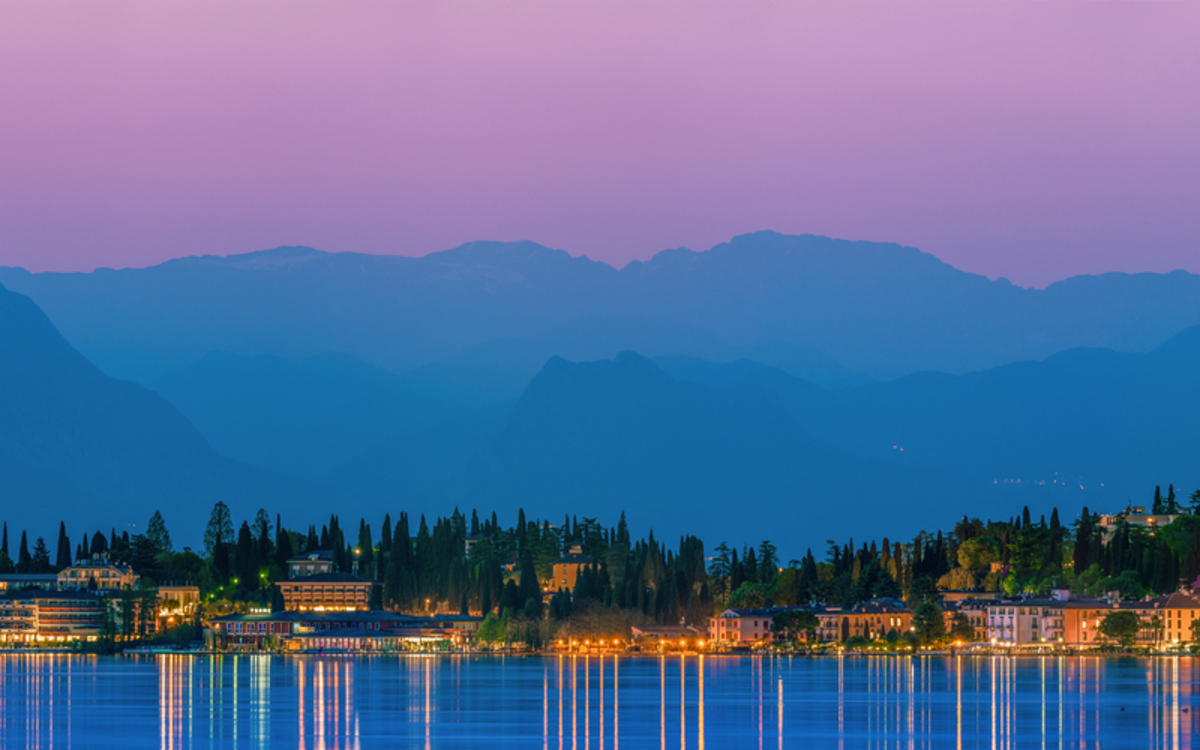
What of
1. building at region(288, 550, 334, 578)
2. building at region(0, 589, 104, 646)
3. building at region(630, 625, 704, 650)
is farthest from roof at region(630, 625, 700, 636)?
building at region(0, 589, 104, 646)

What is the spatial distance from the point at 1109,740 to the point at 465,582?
345 ft

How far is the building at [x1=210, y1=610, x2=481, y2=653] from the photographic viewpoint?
159m

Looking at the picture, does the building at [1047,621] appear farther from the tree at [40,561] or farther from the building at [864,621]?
the tree at [40,561]

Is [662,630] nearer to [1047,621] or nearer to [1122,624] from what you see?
[1047,621]

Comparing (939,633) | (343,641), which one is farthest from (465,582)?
(939,633)

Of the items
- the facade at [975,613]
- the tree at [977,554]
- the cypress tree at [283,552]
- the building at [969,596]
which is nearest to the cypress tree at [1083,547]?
the building at [969,596]

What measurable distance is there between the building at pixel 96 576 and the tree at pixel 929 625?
7695cm

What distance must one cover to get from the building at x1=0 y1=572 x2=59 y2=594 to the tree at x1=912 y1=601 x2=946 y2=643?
84.9m

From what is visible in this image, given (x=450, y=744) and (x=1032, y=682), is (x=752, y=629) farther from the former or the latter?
(x=450, y=744)

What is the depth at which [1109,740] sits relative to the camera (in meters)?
61.2

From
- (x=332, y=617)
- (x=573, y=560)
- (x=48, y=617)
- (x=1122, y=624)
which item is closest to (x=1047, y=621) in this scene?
(x=1122, y=624)

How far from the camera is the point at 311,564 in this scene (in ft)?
591

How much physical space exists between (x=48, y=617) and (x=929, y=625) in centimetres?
8260

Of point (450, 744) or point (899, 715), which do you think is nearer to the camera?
point (450, 744)
